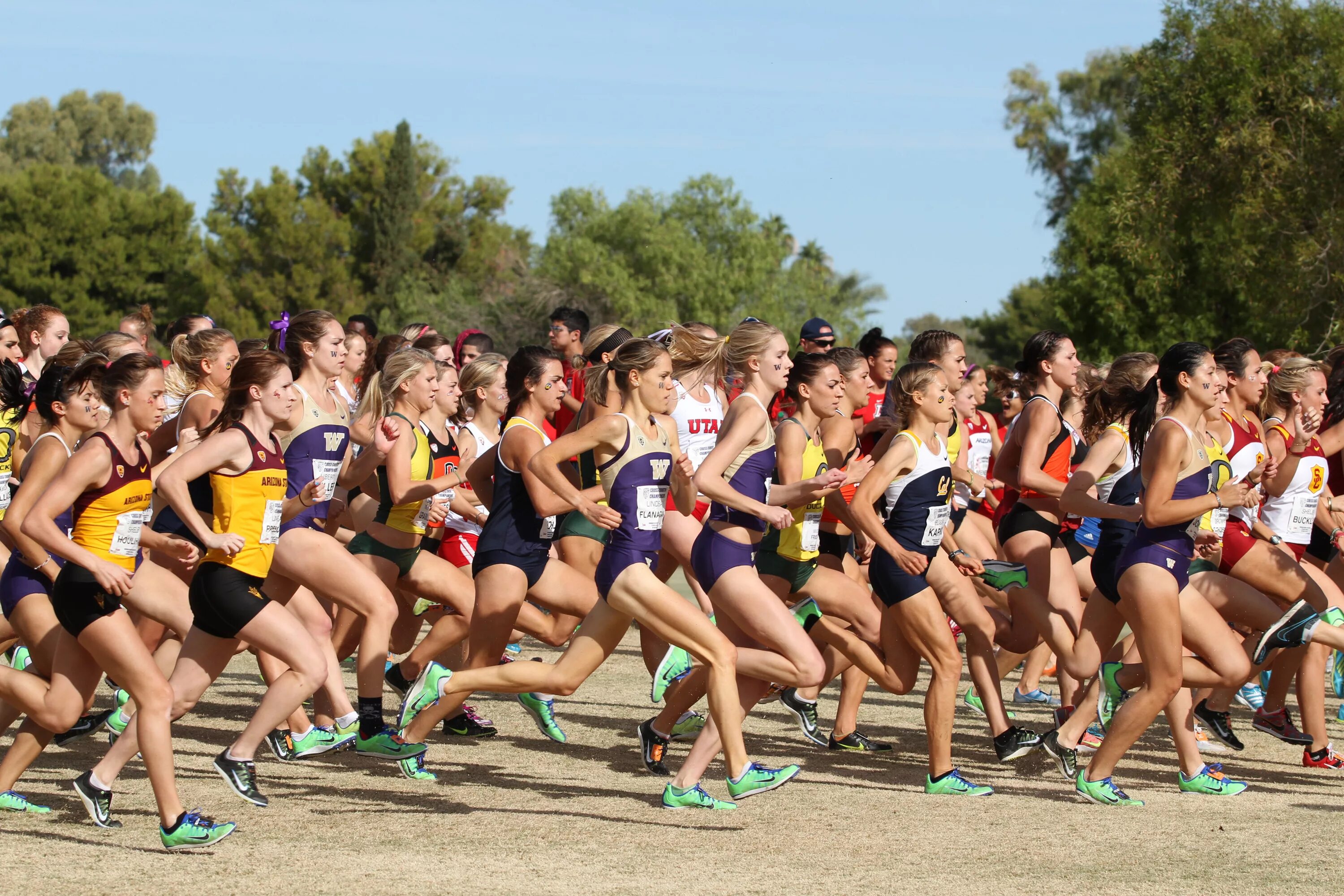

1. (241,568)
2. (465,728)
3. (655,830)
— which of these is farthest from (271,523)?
(465,728)

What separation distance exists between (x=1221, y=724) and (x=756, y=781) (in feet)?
10.1

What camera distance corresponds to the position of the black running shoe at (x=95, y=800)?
19.1 feet

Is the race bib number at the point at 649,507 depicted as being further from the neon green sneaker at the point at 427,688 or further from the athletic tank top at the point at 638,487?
the neon green sneaker at the point at 427,688

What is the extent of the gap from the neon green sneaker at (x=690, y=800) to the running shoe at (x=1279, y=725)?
3140 mm

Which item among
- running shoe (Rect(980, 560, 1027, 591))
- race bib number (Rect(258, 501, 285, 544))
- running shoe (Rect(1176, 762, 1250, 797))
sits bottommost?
running shoe (Rect(1176, 762, 1250, 797))

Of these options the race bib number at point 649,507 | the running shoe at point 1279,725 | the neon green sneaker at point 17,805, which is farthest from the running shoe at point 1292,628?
the neon green sneaker at point 17,805

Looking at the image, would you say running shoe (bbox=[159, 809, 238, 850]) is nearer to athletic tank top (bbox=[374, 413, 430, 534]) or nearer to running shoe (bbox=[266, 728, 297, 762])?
running shoe (bbox=[266, 728, 297, 762])

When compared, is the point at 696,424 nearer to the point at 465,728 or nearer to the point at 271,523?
the point at 465,728

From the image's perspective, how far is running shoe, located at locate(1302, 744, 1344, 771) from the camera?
7.35m

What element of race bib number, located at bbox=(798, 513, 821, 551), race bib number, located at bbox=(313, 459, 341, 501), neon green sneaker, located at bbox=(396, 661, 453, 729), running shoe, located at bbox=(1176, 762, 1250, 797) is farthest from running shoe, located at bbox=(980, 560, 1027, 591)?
race bib number, located at bbox=(313, 459, 341, 501)

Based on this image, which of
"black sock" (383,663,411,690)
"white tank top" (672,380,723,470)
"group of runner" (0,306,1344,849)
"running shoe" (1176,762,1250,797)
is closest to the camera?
"group of runner" (0,306,1344,849)

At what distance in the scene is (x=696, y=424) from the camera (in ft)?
29.7

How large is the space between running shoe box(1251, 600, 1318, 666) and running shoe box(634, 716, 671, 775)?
109 inches

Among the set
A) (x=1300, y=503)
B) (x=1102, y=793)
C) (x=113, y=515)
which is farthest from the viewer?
(x=1300, y=503)
